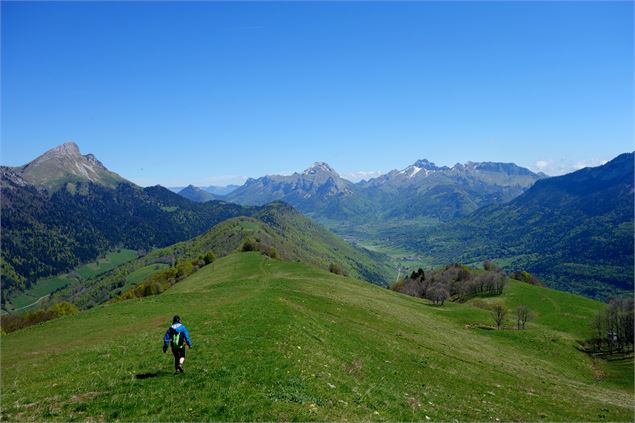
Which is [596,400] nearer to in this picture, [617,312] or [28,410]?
[28,410]

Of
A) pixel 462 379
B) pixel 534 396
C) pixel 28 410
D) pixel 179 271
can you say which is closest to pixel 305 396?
pixel 28 410

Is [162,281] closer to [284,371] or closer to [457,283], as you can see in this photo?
[457,283]

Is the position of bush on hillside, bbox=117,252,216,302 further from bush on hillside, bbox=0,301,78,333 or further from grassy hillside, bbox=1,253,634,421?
grassy hillside, bbox=1,253,634,421

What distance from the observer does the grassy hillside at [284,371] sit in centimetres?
1956

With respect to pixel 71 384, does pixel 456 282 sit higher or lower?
lower

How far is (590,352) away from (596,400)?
5531cm

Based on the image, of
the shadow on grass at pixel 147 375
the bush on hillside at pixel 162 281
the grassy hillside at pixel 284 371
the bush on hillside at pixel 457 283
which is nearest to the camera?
the grassy hillside at pixel 284 371

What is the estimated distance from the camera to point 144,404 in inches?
754

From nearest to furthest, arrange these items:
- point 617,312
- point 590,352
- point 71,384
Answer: point 71,384 → point 590,352 → point 617,312

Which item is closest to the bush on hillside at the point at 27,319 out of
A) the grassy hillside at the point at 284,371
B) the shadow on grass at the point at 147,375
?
the grassy hillside at the point at 284,371

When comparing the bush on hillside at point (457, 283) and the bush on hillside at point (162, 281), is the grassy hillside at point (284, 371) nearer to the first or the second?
the bush on hillside at point (162, 281)

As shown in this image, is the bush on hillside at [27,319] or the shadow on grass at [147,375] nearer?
the shadow on grass at [147,375]

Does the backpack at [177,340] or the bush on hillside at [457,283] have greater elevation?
the backpack at [177,340]

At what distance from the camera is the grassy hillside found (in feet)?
64.2
